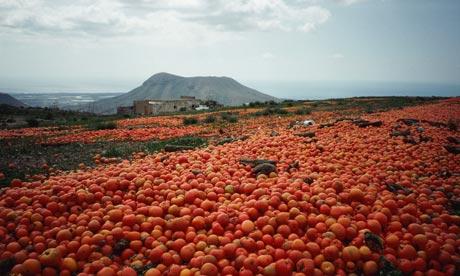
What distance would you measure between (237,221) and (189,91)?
169559 mm

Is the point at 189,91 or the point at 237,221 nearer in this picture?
the point at 237,221

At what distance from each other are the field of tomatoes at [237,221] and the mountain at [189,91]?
145m

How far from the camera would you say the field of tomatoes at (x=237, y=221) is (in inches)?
167

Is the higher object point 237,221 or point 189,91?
point 189,91

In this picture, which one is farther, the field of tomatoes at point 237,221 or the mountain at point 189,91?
the mountain at point 189,91

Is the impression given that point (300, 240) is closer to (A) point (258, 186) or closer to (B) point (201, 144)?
(A) point (258, 186)

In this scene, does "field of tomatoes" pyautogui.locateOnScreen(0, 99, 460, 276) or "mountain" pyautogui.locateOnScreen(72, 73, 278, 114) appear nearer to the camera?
"field of tomatoes" pyautogui.locateOnScreen(0, 99, 460, 276)

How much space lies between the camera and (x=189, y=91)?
563 feet

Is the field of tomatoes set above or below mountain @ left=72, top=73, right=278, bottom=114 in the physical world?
below

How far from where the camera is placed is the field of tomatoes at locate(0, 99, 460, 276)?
4254 millimetres

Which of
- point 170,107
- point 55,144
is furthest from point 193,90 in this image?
point 55,144

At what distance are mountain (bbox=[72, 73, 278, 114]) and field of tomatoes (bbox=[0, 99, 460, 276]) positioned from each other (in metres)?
145

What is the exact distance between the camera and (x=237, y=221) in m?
5.18

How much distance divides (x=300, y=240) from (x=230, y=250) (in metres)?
0.97
